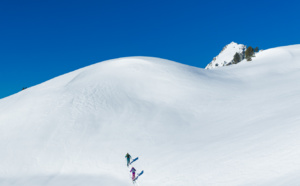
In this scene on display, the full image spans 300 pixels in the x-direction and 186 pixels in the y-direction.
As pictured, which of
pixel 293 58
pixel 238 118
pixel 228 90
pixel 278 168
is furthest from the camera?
pixel 293 58

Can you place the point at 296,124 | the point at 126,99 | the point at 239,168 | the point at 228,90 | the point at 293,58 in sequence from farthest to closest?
the point at 293,58, the point at 228,90, the point at 126,99, the point at 296,124, the point at 239,168

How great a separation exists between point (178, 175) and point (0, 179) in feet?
56.9

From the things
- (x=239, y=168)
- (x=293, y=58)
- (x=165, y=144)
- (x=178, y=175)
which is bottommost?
(x=239, y=168)

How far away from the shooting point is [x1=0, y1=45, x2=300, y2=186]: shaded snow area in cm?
1575

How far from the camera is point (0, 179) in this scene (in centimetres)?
2134

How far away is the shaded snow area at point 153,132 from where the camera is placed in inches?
620

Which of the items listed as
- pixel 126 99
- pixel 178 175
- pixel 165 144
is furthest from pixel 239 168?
pixel 126 99

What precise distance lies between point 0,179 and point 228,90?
33831 mm

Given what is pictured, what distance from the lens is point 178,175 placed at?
17.1 metres

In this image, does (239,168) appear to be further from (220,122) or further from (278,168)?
(220,122)

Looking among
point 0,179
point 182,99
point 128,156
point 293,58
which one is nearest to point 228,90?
point 182,99

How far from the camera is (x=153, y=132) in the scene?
26.3 metres

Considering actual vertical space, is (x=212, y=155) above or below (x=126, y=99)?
below

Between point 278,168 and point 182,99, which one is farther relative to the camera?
point 182,99
